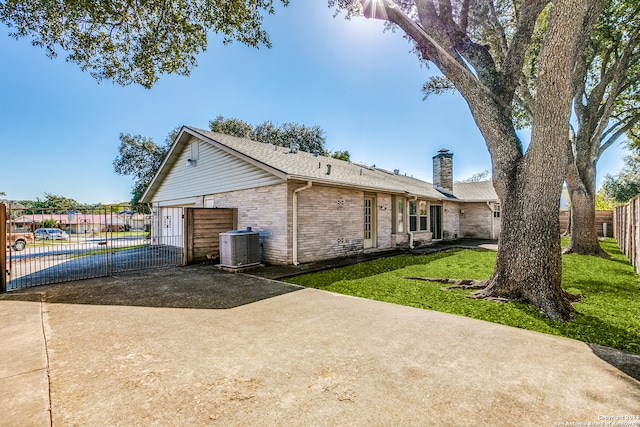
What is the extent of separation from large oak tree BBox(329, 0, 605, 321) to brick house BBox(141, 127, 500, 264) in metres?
4.35

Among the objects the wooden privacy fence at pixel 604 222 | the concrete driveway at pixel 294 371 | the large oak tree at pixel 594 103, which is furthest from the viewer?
the wooden privacy fence at pixel 604 222

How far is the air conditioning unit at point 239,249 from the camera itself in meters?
7.75

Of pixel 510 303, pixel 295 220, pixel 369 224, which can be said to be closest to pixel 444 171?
pixel 369 224

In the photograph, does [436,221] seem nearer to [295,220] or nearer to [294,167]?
[294,167]

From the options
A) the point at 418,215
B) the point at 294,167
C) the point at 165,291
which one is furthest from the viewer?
the point at 418,215

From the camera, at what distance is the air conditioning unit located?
7746 millimetres

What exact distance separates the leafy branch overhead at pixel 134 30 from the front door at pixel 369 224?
21.3 feet

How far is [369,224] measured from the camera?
36.6 ft

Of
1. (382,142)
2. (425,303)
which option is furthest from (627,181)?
(425,303)

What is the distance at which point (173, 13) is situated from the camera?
646 cm

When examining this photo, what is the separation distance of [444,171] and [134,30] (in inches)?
666

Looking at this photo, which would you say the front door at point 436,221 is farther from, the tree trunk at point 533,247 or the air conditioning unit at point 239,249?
the air conditioning unit at point 239,249

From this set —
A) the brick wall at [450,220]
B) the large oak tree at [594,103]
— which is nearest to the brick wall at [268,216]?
the large oak tree at [594,103]

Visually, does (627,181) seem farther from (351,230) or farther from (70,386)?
(70,386)
